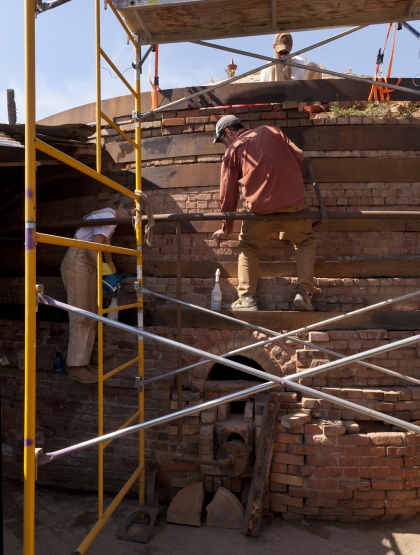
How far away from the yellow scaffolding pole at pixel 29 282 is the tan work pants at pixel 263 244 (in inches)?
96.3

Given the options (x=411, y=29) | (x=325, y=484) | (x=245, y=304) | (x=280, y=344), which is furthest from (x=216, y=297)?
(x=411, y=29)

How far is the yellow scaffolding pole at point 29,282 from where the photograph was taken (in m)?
2.29

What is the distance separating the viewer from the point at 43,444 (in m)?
5.04

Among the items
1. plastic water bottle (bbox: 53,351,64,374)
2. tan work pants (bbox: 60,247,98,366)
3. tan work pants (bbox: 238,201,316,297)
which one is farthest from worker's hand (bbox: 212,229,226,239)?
plastic water bottle (bbox: 53,351,64,374)

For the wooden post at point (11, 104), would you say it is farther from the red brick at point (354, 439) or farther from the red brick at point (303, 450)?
the red brick at point (354, 439)

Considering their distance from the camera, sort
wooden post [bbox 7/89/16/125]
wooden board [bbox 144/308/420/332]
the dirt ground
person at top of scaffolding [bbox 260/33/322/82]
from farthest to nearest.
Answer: wooden post [bbox 7/89/16/125], person at top of scaffolding [bbox 260/33/322/82], wooden board [bbox 144/308/420/332], the dirt ground

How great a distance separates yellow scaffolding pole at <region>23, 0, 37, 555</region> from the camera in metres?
Answer: 2.29

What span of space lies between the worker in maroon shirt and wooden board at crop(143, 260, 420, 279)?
247mm

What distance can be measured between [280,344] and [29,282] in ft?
9.07

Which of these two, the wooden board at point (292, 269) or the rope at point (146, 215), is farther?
the wooden board at point (292, 269)

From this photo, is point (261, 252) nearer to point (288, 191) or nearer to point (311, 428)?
point (288, 191)

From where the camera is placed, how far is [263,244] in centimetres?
452

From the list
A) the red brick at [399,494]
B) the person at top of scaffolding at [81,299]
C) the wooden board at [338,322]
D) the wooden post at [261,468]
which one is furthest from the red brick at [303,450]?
the person at top of scaffolding at [81,299]

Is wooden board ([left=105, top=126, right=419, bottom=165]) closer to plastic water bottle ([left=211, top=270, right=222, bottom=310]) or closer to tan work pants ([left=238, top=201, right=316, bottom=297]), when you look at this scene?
tan work pants ([left=238, top=201, right=316, bottom=297])
